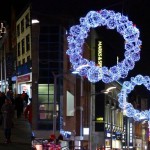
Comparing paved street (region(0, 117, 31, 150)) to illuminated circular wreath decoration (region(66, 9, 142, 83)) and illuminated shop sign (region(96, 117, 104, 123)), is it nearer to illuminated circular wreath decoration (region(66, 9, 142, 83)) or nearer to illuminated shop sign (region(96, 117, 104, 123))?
illuminated circular wreath decoration (region(66, 9, 142, 83))

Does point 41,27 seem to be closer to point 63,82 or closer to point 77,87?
point 63,82

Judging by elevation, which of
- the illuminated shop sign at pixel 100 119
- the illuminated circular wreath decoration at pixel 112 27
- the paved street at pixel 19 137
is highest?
the illuminated circular wreath decoration at pixel 112 27

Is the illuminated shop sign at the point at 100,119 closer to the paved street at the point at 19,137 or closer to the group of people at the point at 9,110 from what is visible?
the group of people at the point at 9,110

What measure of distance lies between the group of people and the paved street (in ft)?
1.51

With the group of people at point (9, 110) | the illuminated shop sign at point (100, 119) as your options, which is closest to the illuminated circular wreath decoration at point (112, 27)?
the group of people at point (9, 110)

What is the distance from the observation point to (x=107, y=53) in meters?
84.9

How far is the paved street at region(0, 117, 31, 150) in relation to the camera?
22562mm

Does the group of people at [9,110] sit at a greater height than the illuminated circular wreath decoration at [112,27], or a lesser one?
lesser

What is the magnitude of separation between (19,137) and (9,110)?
267cm

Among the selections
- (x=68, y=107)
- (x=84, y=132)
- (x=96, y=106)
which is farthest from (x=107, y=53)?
(x=68, y=107)

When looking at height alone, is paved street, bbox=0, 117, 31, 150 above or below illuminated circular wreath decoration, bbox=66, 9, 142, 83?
below

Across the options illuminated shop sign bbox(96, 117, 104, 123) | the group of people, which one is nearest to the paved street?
the group of people

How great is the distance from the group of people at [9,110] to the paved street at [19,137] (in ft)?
1.51

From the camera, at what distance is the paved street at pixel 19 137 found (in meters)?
22.6
